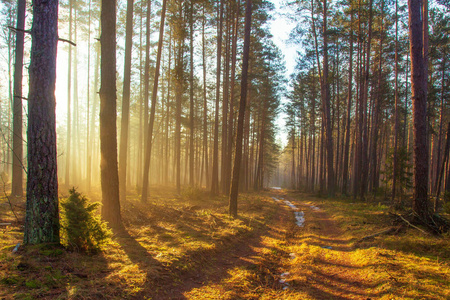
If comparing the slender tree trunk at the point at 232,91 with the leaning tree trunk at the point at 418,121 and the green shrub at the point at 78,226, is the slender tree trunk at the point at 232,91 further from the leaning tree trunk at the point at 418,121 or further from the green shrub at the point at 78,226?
the green shrub at the point at 78,226

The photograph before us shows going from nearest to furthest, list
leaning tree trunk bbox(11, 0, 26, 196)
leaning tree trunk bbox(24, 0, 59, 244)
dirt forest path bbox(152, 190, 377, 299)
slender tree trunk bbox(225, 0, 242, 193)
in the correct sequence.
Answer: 1. dirt forest path bbox(152, 190, 377, 299)
2. leaning tree trunk bbox(24, 0, 59, 244)
3. leaning tree trunk bbox(11, 0, 26, 196)
4. slender tree trunk bbox(225, 0, 242, 193)

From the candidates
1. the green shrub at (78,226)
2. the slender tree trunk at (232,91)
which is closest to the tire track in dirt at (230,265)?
the green shrub at (78,226)

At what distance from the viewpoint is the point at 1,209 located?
981 cm

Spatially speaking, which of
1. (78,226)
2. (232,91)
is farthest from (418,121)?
(232,91)

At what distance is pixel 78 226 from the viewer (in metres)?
5.10

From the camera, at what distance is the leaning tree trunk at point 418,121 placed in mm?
7680

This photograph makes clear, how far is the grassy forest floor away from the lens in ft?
13.3

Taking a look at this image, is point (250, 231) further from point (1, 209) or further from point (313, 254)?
point (1, 209)

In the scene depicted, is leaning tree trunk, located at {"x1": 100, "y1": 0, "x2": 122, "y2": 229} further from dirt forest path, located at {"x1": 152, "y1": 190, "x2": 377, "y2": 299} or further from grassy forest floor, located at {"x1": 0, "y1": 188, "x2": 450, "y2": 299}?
dirt forest path, located at {"x1": 152, "y1": 190, "x2": 377, "y2": 299}

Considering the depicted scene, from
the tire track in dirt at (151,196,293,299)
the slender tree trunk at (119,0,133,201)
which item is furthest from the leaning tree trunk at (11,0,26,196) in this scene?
the tire track in dirt at (151,196,293,299)

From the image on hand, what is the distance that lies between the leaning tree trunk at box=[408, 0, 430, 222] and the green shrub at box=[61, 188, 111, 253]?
8727mm

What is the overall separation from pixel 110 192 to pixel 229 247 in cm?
380

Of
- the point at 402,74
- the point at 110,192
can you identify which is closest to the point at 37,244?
the point at 110,192

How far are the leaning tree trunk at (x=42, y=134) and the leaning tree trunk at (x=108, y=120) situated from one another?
226 cm
